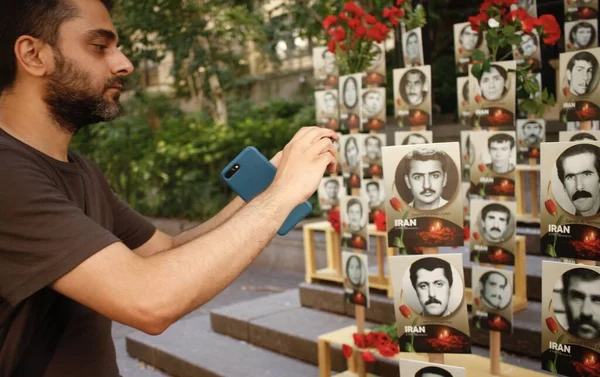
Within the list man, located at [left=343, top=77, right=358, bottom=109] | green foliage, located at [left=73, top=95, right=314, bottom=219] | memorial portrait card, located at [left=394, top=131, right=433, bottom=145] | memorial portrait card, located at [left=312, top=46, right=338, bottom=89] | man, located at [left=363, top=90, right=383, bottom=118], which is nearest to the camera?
memorial portrait card, located at [left=394, top=131, right=433, bottom=145]

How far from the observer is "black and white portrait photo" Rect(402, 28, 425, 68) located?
3.25 m

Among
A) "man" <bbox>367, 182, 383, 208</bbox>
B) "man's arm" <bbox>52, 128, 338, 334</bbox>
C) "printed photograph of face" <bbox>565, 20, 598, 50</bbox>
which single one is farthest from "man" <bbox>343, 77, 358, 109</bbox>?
"man's arm" <bbox>52, 128, 338, 334</bbox>

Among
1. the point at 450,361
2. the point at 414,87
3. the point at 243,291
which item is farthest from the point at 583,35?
the point at 243,291

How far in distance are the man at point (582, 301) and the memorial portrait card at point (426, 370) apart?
1.21 feet

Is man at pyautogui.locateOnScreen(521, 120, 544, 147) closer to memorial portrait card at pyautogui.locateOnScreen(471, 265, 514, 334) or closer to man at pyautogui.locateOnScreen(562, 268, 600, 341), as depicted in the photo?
memorial portrait card at pyautogui.locateOnScreen(471, 265, 514, 334)

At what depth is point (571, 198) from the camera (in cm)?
191

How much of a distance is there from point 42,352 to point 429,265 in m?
1.17

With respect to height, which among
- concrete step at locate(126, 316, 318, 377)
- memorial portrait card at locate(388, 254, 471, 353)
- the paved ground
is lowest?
the paved ground

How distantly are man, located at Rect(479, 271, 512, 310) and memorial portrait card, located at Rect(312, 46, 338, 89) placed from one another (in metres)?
2.13

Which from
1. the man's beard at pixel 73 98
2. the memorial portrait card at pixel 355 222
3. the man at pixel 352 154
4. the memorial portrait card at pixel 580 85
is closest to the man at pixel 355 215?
the memorial portrait card at pixel 355 222

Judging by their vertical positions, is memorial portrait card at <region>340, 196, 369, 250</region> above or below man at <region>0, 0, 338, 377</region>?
below

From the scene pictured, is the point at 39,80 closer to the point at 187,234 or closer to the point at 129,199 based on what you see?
the point at 187,234

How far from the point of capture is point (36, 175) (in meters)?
1.49

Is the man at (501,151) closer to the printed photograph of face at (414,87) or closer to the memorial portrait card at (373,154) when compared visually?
the printed photograph of face at (414,87)
